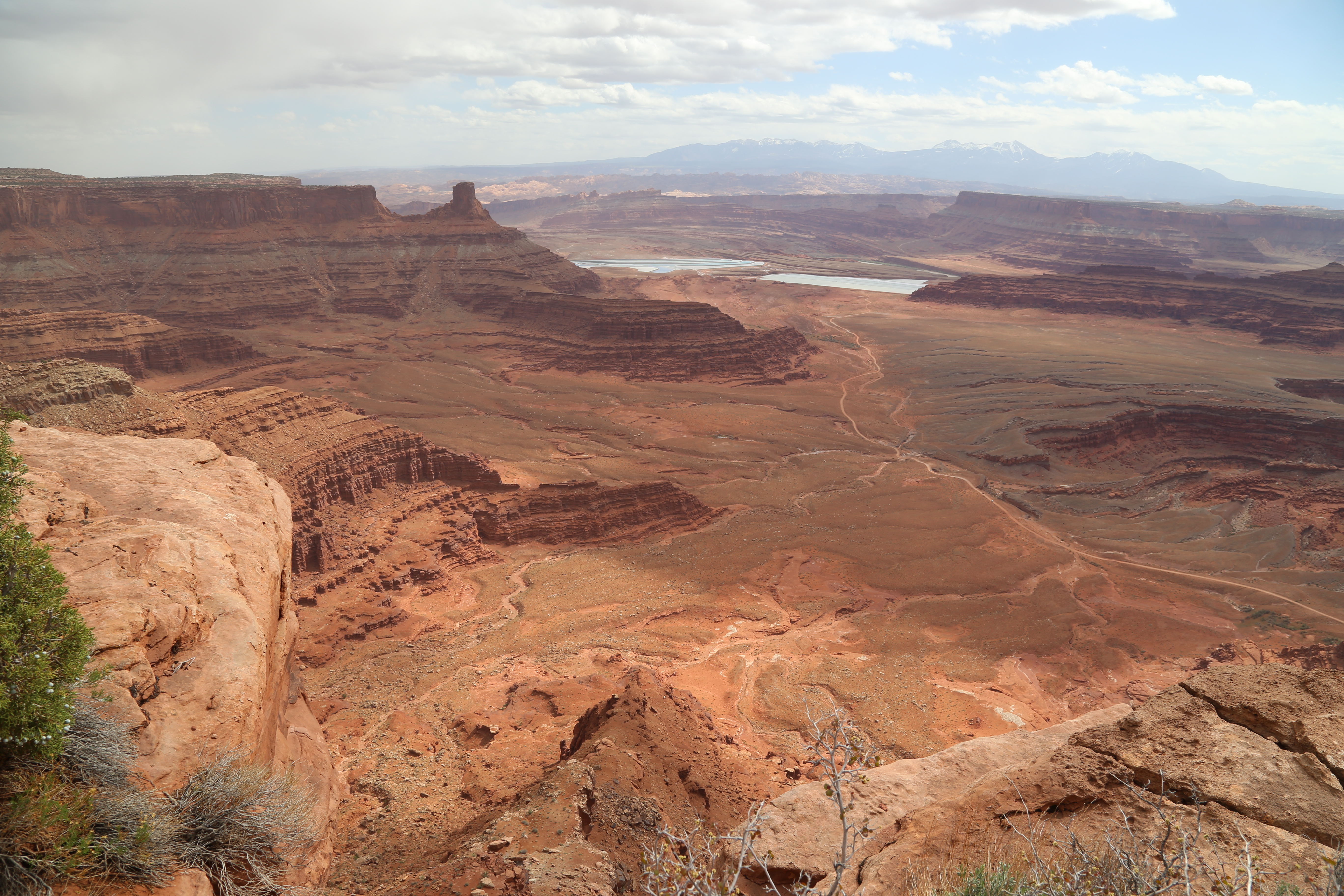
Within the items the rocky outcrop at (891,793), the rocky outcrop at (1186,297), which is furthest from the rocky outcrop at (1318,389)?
the rocky outcrop at (891,793)

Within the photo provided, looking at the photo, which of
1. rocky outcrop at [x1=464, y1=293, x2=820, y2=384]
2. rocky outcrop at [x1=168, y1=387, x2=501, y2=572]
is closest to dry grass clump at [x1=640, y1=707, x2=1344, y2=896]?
rocky outcrop at [x1=168, y1=387, x2=501, y2=572]

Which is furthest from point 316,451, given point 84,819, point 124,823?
point 84,819

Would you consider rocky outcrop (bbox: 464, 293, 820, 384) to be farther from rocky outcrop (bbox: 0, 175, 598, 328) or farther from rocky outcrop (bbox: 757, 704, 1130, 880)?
rocky outcrop (bbox: 757, 704, 1130, 880)

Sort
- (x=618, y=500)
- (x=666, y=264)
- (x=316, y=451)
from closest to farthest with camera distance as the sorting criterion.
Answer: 1. (x=316, y=451)
2. (x=618, y=500)
3. (x=666, y=264)

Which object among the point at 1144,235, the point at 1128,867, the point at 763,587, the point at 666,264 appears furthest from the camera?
the point at 1144,235

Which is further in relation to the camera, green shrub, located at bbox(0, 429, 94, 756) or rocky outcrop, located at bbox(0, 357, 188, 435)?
rocky outcrop, located at bbox(0, 357, 188, 435)

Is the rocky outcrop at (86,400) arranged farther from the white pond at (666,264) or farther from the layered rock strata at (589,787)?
the white pond at (666,264)

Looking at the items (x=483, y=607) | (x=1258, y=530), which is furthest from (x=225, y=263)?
(x=1258, y=530)

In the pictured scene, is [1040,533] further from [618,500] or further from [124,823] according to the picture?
[124,823]
